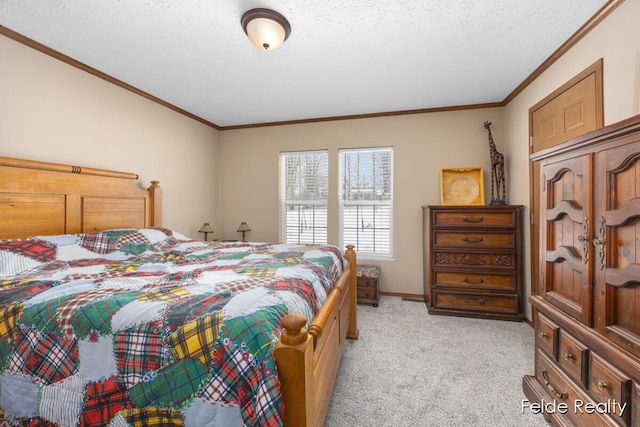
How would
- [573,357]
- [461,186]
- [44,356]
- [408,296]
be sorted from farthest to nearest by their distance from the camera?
[408,296] < [461,186] < [573,357] < [44,356]

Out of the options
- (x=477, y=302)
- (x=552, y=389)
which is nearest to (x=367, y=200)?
(x=477, y=302)

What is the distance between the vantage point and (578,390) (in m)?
1.31

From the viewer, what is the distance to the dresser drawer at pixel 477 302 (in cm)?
297

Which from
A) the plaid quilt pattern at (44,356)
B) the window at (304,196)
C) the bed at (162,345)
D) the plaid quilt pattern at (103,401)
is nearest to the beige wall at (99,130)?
the bed at (162,345)

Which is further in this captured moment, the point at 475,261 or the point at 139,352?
the point at 475,261

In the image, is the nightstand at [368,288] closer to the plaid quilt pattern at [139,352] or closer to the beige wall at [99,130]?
the beige wall at [99,130]

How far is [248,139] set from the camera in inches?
169

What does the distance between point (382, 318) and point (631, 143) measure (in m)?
2.49

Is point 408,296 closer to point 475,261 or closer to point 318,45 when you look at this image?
point 475,261

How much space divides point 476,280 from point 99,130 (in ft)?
13.4

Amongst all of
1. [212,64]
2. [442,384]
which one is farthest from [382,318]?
[212,64]

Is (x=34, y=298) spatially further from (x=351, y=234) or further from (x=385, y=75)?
(x=351, y=234)

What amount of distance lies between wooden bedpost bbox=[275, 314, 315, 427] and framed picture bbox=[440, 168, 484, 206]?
9.89ft

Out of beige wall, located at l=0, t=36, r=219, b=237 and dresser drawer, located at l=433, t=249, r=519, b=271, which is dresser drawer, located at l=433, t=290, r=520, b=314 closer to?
dresser drawer, located at l=433, t=249, r=519, b=271
